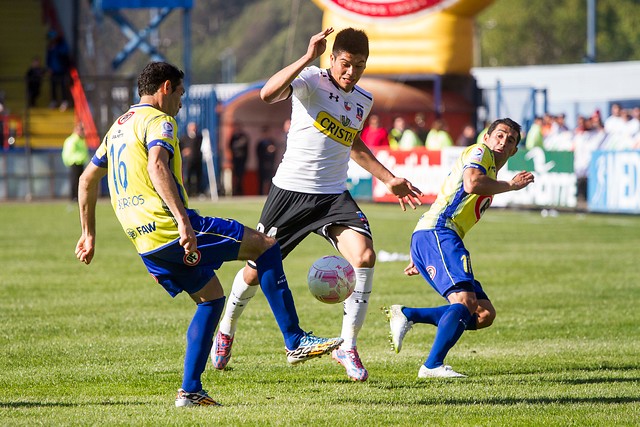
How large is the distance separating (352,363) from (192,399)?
4.74 feet

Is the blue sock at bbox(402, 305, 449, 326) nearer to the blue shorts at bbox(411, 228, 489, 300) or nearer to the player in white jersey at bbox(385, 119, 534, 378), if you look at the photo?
the player in white jersey at bbox(385, 119, 534, 378)

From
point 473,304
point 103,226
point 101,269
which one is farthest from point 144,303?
point 103,226

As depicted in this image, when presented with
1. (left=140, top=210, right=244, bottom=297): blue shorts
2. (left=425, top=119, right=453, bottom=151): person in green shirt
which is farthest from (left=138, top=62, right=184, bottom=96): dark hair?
(left=425, top=119, right=453, bottom=151): person in green shirt

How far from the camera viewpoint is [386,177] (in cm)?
823

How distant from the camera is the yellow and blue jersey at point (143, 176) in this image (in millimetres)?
6547

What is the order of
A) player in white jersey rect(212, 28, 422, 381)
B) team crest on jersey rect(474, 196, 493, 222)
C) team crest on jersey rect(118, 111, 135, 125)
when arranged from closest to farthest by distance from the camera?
team crest on jersey rect(118, 111, 135, 125) → player in white jersey rect(212, 28, 422, 381) → team crest on jersey rect(474, 196, 493, 222)

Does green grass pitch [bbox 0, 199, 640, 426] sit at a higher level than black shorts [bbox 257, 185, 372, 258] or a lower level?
lower

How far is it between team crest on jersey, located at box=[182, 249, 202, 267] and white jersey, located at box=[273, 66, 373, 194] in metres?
1.66

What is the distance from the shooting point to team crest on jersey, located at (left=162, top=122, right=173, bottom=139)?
649 cm

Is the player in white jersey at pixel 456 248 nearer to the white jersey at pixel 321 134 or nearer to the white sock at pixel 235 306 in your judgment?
the white jersey at pixel 321 134

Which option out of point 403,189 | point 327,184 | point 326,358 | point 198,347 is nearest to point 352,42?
point 327,184

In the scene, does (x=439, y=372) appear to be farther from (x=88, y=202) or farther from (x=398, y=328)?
(x=88, y=202)

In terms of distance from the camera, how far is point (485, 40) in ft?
302

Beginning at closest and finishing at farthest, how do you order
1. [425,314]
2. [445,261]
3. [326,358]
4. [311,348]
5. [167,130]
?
[167,130], [311,348], [445,261], [425,314], [326,358]
